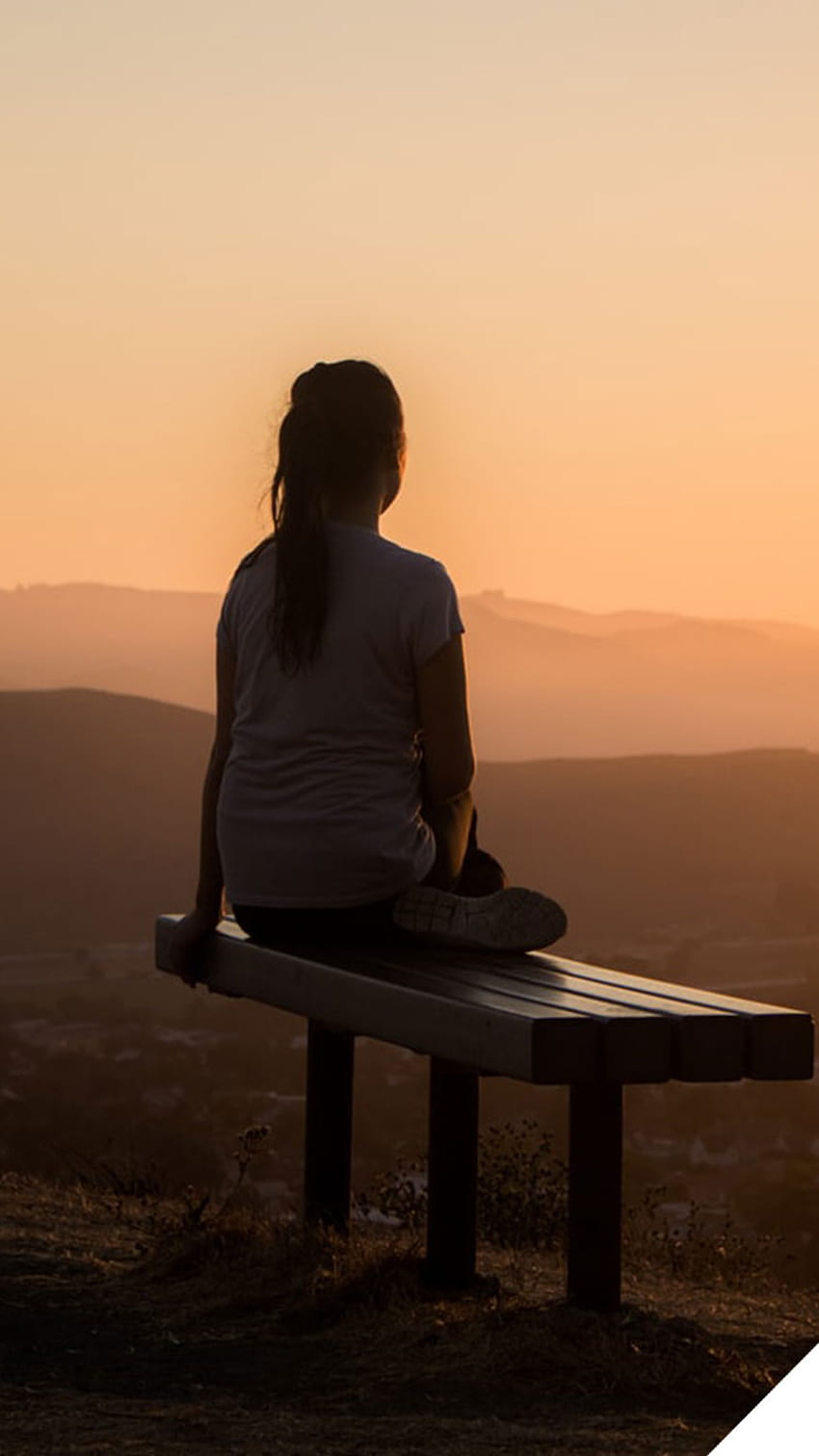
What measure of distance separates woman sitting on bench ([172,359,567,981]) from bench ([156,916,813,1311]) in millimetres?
106

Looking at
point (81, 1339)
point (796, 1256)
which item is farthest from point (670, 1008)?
point (796, 1256)

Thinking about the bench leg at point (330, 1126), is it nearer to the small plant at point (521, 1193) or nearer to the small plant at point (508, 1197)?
the small plant at point (508, 1197)

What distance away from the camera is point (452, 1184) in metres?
4.05

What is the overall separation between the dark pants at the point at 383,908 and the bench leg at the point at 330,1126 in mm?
598

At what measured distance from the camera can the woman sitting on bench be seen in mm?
3793

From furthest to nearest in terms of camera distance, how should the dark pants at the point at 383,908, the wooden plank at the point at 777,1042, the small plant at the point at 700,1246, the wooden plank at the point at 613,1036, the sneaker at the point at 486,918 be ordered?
1. the small plant at the point at 700,1246
2. the dark pants at the point at 383,908
3. the sneaker at the point at 486,918
4. the wooden plank at the point at 777,1042
5. the wooden plank at the point at 613,1036

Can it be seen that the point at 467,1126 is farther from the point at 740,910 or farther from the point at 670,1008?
the point at 740,910

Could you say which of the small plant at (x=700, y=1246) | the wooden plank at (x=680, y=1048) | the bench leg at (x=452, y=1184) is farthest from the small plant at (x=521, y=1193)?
the wooden plank at (x=680, y=1048)

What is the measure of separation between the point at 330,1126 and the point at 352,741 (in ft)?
3.76

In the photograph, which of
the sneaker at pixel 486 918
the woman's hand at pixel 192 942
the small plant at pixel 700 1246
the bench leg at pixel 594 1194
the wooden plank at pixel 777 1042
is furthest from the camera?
the small plant at pixel 700 1246

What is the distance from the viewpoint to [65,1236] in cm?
496

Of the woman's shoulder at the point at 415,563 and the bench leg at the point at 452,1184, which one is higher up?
the woman's shoulder at the point at 415,563

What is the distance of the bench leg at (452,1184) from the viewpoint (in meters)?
4.04

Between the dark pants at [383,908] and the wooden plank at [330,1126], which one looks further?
the wooden plank at [330,1126]
